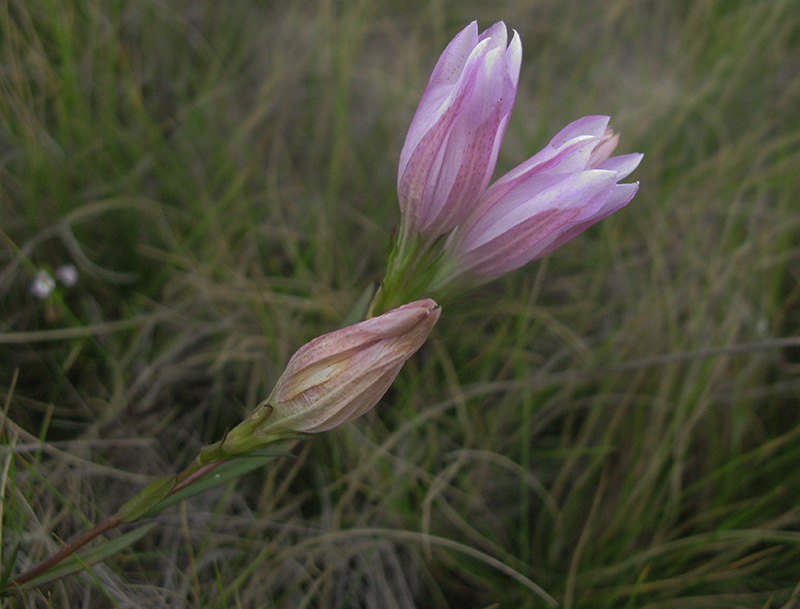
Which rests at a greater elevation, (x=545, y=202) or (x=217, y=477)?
(x=545, y=202)

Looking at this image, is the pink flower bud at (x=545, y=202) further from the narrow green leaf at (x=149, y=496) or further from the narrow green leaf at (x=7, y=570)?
the narrow green leaf at (x=7, y=570)

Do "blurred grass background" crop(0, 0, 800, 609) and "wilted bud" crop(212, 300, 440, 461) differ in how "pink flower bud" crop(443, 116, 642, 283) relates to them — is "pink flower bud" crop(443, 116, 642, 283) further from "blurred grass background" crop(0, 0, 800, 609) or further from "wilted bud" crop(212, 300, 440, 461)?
"blurred grass background" crop(0, 0, 800, 609)

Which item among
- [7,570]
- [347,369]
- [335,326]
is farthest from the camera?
[335,326]

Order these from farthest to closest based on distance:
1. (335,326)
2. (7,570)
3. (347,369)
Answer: (335,326) → (7,570) → (347,369)

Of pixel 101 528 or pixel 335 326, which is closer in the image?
pixel 101 528

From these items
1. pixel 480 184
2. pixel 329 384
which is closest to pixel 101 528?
pixel 329 384

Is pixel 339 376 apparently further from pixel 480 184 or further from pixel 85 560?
→ pixel 85 560
